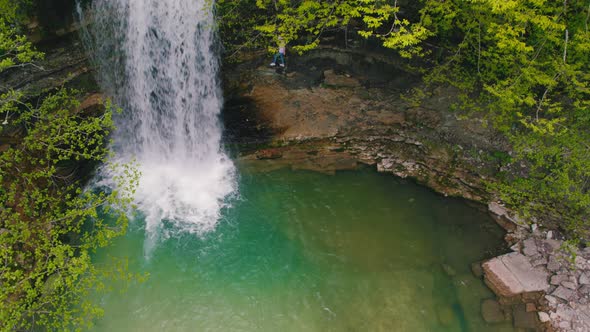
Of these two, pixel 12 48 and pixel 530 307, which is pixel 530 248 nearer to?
pixel 530 307

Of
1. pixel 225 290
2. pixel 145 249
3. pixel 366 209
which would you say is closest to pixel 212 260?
pixel 225 290

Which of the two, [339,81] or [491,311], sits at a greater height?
[339,81]

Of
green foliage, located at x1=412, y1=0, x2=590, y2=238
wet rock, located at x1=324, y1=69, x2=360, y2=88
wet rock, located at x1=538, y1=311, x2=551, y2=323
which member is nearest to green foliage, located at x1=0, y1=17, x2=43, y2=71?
wet rock, located at x1=324, y1=69, x2=360, y2=88

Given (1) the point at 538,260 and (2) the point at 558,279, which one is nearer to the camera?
(2) the point at 558,279

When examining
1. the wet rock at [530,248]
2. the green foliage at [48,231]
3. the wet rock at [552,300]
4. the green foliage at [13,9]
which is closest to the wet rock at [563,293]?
the wet rock at [552,300]

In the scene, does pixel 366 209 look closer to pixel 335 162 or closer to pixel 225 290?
pixel 335 162

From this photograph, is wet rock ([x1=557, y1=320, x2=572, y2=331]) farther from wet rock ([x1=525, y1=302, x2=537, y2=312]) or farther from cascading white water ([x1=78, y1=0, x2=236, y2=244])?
cascading white water ([x1=78, y1=0, x2=236, y2=244])

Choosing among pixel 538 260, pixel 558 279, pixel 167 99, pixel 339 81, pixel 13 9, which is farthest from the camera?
pixel 339 81

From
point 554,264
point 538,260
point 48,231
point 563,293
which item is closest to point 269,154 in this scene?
point 48,231
